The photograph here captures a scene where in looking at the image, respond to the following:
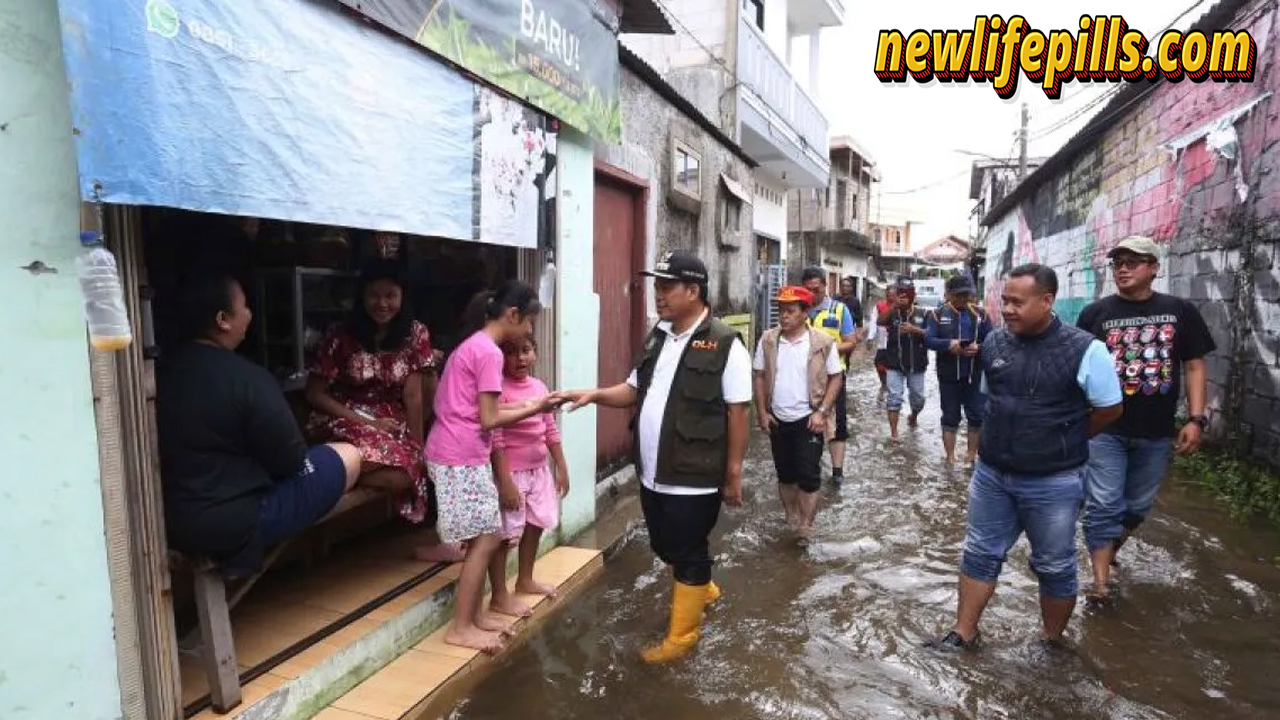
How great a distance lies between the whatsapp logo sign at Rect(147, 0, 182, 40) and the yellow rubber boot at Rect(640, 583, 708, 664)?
9.48 feet

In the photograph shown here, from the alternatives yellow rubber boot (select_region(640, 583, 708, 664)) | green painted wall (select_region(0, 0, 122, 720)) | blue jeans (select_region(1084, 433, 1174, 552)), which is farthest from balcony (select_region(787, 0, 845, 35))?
green painted wall (select_region(0, 0, 122, 720))

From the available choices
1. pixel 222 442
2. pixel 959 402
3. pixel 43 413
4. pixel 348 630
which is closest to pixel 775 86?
pixel 959 402

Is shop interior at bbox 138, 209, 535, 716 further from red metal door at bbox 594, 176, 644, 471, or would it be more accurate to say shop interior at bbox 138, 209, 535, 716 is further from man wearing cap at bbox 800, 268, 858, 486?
man wearing cap at bbox 800, 268, 858, 486

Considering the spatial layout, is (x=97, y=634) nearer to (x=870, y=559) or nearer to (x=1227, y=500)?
(x=870, y=559)

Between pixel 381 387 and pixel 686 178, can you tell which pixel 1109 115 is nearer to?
pixel 686 178

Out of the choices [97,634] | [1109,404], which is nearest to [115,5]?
[97,634]

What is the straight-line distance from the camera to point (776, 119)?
1434cm

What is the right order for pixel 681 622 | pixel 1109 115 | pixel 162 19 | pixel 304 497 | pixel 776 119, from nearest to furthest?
pixel 162 19
pixel 304 497
pixel 681 622
pixel 1109 115
pixel 776 119

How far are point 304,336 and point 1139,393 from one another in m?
4.74

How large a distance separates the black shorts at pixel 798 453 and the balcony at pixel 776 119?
27.8 feet

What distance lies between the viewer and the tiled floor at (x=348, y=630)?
117 inches

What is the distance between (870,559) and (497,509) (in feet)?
8.86

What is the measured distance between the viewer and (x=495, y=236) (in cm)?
401

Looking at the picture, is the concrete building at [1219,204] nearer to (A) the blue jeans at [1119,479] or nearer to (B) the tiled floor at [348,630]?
(A) the blue jeans at [1119,479]
